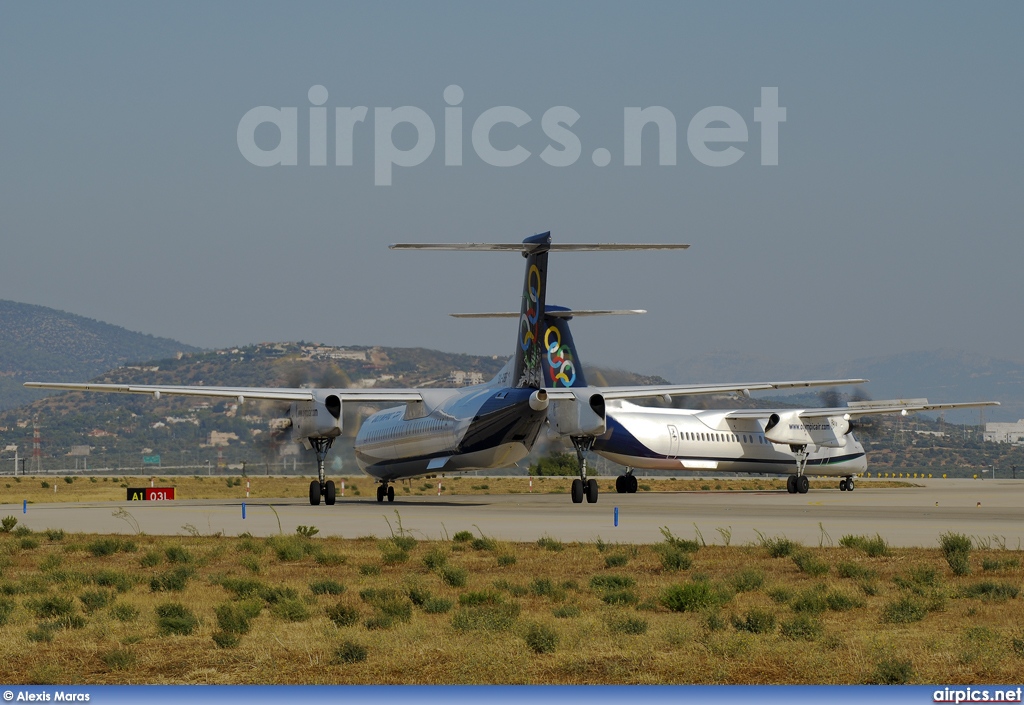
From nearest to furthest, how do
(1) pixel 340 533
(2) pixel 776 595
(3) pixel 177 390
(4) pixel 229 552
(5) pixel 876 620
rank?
1. (5) pixel 876 620
2. (2) pixel 776 595
3. (4) pixel 229 552
4. (1) pixel 340 533
5. (3) pixel 177 390

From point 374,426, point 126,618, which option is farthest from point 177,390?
point 126,618

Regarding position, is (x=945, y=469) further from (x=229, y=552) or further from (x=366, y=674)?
(x=366, y=674)

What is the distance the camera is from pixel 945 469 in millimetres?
154625

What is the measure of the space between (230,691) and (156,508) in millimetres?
38384

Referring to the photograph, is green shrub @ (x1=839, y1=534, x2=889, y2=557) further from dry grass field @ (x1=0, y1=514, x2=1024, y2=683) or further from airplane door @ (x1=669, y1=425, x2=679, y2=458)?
airplane door @ (x1=669, y1=425, x2=679, y2=458)

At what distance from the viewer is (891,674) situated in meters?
10.3

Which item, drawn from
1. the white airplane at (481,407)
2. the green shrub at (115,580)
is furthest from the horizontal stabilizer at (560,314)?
the green shrub at (115,580)

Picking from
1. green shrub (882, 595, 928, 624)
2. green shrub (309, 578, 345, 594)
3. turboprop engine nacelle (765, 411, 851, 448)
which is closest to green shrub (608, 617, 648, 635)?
green shrub (882, 595, 928, 624)

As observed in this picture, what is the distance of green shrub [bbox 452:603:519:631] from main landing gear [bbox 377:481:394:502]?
3331 centimetres

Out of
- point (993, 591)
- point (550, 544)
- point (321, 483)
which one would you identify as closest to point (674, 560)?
point (550, 544)

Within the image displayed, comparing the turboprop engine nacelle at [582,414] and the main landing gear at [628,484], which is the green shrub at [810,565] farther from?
the main landing gear at [628,484]

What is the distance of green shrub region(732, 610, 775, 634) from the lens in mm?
13133

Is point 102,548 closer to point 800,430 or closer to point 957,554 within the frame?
point 957,554

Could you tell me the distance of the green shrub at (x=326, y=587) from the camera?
17.3 m
